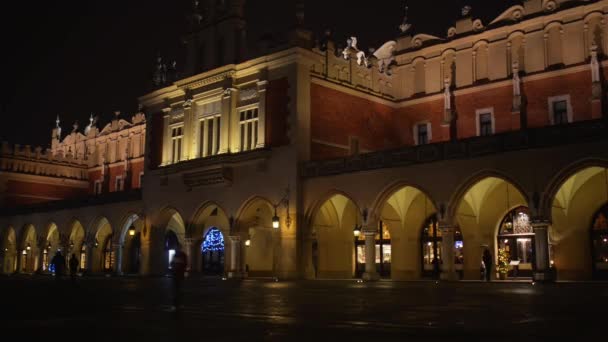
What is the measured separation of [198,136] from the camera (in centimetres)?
3731

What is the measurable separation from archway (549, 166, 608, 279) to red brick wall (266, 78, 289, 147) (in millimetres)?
12964

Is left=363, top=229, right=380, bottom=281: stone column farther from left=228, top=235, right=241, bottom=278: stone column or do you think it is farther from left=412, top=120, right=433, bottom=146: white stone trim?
left=412, top=120, right=433, bottom=146: white stone trim

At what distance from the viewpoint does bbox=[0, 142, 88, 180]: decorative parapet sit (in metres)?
51.8

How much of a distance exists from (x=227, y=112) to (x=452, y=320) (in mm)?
26162

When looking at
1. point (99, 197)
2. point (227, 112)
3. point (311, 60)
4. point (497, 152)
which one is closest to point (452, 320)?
point (497, 152)

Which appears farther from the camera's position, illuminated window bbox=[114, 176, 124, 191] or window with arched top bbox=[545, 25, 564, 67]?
illuminated window bbox=[114, 176, 124, 191]

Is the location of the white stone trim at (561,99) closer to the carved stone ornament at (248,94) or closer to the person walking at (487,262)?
the person walking at (487,262)

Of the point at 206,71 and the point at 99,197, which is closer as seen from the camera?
the point at 206,71

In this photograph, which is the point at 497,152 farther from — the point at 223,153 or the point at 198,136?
the point at 198,136

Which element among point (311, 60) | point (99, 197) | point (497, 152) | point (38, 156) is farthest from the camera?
point (38, 156)

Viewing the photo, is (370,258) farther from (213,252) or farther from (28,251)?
(28,251)

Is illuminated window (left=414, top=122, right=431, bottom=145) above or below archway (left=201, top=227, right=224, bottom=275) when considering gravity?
above

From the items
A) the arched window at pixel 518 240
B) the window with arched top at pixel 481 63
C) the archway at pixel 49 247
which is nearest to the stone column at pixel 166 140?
the archway at pixel 49 247

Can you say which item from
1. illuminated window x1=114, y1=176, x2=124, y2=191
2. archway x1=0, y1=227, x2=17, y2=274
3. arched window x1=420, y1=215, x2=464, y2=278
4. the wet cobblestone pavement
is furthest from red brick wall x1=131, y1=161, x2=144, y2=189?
the wet cobblestone pavement
